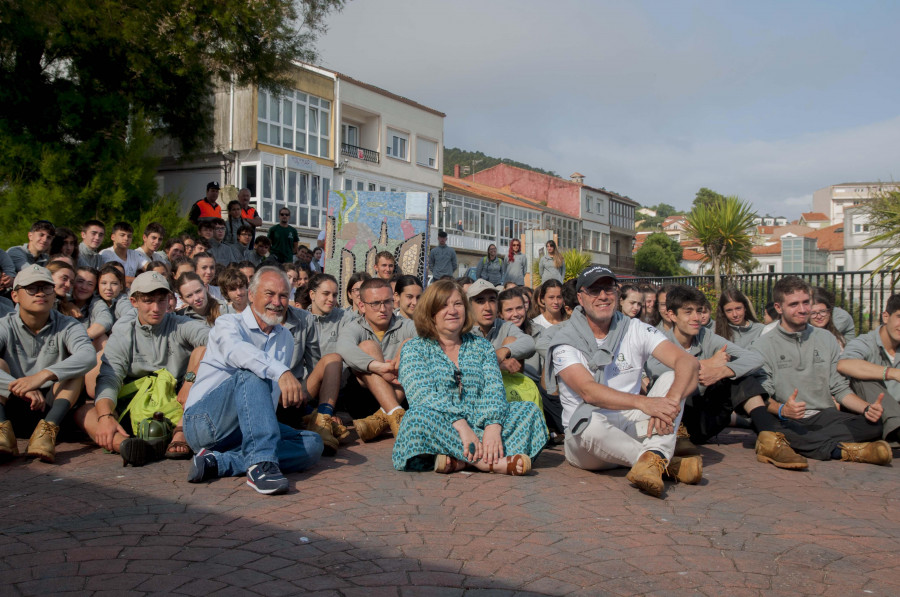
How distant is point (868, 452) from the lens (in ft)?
20.7

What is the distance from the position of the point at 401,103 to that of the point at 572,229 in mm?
31100

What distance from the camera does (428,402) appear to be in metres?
5.62

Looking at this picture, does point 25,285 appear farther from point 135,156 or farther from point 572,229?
point 572,229

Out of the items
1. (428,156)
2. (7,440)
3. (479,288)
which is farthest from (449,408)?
(428,156)

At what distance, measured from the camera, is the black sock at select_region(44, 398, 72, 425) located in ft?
19.8

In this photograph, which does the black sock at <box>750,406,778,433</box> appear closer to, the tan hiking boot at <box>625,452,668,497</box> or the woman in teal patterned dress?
the tan hiking boot at <box>625,452,668,497</box>

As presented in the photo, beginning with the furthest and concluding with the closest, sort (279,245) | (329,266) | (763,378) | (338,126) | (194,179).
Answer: (338,126) < (194,179) < (279,245) < (329,266) < (763,378)

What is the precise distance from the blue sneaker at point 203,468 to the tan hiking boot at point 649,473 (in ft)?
9.39

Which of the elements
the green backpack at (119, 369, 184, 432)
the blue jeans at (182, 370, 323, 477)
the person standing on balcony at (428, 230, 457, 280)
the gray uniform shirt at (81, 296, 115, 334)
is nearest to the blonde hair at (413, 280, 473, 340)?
the blue jeans at (182, 370, 323, 477)

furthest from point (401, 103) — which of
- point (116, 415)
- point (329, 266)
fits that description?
point (116, 415)

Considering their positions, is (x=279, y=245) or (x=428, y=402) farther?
(x=279, y=245)

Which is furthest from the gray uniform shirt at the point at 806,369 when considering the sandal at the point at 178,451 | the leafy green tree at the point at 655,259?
the leafy green tree at the point at 655,259

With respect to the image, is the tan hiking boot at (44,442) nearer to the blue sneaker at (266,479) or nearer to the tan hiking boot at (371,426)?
the blue sneaker at (266,479)

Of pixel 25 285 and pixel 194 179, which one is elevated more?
pixel 194 179
